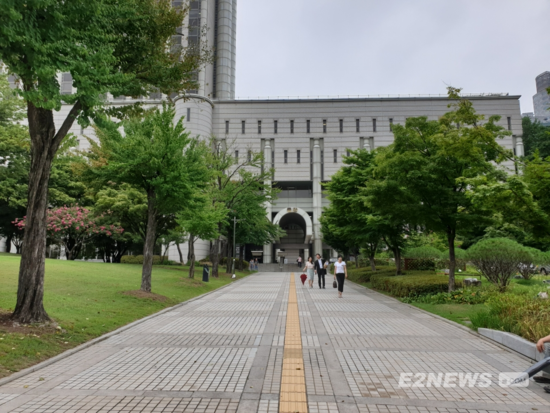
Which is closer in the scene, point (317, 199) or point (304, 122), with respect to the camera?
point (317, 199)

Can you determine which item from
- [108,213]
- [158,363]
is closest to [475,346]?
[158,363]

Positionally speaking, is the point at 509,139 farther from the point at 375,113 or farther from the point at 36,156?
the point at 36,156

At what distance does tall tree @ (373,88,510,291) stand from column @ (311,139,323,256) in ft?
132

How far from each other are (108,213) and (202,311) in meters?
23.6

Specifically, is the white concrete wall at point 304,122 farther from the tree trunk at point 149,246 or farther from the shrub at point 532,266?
the tree trunk at point 149,246

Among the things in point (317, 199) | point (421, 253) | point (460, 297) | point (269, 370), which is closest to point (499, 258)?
point (460, 297)

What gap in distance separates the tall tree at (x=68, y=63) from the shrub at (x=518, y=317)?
8.81m

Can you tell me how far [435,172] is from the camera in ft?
45.6

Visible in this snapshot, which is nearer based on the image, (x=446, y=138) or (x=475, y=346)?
(x=475, y=346)

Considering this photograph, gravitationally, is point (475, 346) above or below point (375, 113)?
below

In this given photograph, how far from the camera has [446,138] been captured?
1199 cm

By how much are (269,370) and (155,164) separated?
10.1 metres

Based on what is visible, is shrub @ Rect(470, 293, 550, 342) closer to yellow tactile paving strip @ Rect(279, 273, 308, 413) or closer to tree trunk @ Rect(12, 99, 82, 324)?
yellow tactile paving strip @ Rect(279, 273, 308, 413)

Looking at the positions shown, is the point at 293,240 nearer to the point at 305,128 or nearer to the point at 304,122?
the point at 305,128
